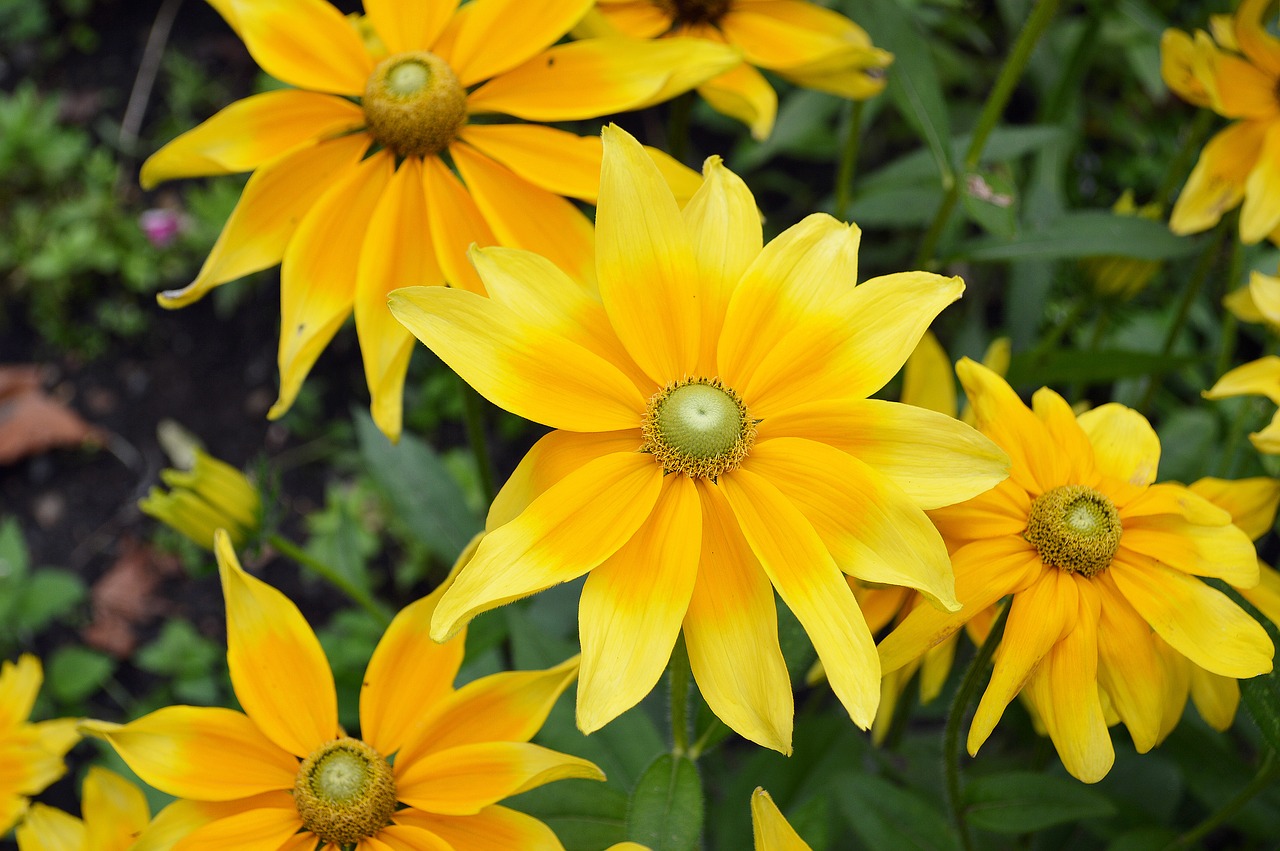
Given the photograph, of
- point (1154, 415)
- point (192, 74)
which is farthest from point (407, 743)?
point (192, 74)

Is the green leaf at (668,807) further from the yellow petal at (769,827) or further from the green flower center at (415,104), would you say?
the green flower center at (415,104)

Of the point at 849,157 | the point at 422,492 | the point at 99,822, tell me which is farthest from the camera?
the point at 422,492

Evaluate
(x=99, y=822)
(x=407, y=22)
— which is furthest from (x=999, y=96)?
(x=99, y=822)

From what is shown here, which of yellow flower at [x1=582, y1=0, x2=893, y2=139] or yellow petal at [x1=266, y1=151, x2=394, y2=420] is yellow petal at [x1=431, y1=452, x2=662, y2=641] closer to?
yellow petal at [x1=266, y1=151, x2=394, y2=420]

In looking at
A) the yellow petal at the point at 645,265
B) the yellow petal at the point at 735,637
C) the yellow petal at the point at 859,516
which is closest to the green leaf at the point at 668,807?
the yellow petal at the point at 735,637

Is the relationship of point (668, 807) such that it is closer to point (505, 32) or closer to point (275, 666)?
point (275, 666)

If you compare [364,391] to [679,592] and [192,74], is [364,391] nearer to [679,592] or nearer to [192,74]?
[192,74]
